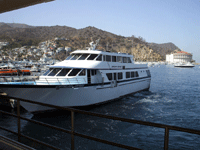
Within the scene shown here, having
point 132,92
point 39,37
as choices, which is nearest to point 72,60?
point 132,92

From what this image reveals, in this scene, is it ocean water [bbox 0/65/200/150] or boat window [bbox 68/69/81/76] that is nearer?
ocean water [bbox 0/65/200/150]

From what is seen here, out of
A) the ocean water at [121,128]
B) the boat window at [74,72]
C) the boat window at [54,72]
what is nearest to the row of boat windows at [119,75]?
the ocean water at [121,128]

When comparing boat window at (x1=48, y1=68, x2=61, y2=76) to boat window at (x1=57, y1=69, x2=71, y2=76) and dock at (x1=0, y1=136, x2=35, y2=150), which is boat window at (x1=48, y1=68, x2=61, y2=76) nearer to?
boat window at (x1=57, y1=69, x2=71, y2=76)

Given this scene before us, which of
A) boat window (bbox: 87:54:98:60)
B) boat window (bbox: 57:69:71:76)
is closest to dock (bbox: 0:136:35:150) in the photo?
boat window (bbox: 57:69:71:76)

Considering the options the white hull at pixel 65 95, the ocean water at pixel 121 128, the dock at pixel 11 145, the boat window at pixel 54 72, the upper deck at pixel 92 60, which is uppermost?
the upper deck at pixel 92 60

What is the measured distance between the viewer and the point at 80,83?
14.4 metres

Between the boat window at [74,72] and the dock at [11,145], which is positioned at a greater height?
the boat window at [74,72]

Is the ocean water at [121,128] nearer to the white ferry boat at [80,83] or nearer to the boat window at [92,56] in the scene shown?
the white ferry boat at [80,83]

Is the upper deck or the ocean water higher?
the upper deck

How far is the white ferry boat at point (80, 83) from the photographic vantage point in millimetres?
12658

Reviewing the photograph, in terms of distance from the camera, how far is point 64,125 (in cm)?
1201

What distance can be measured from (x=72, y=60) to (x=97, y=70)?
2.48 meters

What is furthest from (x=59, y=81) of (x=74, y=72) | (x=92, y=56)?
(x=92, y=56)

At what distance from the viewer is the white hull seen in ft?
40.9
